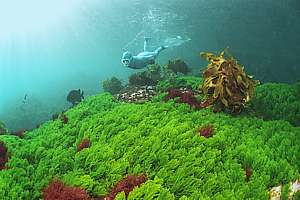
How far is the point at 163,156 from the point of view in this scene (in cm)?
741

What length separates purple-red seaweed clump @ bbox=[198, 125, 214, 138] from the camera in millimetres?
8297

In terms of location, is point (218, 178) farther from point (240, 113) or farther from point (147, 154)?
point (240, 113)

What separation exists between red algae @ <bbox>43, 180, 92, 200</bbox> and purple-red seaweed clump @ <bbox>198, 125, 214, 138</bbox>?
2.94m

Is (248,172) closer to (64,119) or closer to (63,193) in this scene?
(63,193)

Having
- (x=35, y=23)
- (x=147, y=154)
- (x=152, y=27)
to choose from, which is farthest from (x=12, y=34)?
(x=147, y=154)

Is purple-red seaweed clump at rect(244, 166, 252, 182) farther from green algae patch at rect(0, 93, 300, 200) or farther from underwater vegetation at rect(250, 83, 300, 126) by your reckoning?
underwater vegetation at rect(250, 83, 300, 126)

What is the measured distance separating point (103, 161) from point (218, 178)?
2.31m

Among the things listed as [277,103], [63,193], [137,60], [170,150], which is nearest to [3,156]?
[63,193]

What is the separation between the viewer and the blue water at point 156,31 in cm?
2467

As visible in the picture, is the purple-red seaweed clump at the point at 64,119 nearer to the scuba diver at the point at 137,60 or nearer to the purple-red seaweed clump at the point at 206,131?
the purple-red seaweed clump at the point at 206,131

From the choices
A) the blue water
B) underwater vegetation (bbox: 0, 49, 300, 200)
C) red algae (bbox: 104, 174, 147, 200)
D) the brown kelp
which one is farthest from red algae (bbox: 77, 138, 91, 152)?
the blue water

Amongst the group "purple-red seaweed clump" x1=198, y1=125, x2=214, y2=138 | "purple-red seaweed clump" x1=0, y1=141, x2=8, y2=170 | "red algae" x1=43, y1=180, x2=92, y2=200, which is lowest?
"red algae" x1=43, y1=180, x2=92, y2=200

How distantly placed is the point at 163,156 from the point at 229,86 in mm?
3200

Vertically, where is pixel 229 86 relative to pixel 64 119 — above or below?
above
